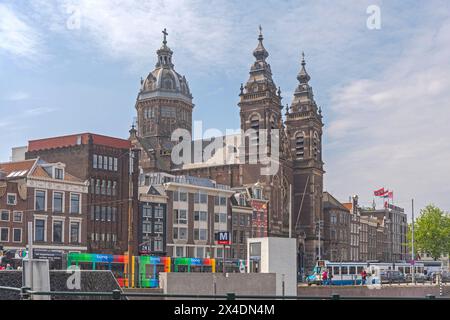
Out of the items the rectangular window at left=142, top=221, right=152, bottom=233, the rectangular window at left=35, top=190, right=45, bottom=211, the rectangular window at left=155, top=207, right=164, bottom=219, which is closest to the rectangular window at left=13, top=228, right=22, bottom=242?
the rectangular window at left=35, top=190, right=45, bottom=211

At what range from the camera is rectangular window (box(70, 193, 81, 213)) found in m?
76.1

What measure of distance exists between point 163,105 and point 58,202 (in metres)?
Answer: 64.1

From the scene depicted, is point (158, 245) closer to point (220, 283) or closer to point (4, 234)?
point (4, 234)

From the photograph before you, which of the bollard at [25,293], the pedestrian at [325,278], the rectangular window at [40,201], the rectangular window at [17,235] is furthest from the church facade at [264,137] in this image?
the bollard at [25,293]

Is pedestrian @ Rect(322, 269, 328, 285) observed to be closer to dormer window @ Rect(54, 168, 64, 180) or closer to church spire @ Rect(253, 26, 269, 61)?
dormer window @ Rect(54, 168, 64, 180)

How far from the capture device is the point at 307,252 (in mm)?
128750

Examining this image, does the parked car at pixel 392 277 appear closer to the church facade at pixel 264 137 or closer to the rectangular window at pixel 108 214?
the church facade at pixel 264 137

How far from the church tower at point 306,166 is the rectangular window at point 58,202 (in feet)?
197

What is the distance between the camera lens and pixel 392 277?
9425cm

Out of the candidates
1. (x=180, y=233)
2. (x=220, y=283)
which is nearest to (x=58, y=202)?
(x=180, y=233)

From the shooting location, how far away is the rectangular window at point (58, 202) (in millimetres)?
74062

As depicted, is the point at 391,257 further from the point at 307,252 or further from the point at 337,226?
the point at 307,252

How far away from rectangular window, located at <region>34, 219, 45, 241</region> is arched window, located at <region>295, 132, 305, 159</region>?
6988 centimetres

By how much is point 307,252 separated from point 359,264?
37349 mm
